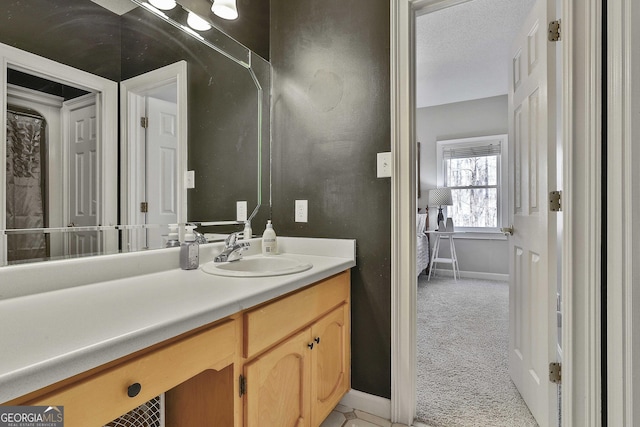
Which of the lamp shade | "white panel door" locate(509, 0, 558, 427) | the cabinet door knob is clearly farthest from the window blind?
the cabinet door knob

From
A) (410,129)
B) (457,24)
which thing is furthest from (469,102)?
(410,129)

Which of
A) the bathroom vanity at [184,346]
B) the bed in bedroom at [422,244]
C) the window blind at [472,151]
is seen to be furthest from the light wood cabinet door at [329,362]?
the window blind at [472,151]

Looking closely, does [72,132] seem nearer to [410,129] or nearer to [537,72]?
[410,129]

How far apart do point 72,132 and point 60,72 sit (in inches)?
7.3

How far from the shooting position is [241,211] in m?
1.82

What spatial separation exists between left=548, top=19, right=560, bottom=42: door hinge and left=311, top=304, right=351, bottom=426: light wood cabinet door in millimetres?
1508

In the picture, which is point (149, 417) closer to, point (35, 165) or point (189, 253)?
point (189, 253)

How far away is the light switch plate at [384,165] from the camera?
1.57 metres

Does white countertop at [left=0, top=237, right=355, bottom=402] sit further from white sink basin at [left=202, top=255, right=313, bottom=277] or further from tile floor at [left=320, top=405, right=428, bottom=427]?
tile floor at [left=320, top=405, right=428, bottom=427]

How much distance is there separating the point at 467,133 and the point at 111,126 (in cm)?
482

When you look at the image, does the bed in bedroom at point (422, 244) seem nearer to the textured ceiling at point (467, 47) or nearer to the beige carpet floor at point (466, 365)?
the beige carpet floor at point (466, 365)

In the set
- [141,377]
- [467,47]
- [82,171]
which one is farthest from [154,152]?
[467,47]

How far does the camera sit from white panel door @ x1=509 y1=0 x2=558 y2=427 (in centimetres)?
142

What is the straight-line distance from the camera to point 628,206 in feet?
3.50
